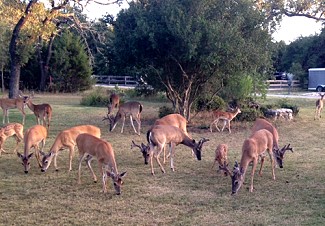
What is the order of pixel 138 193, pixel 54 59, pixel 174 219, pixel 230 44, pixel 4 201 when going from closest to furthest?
1. pixel 174 219
2. pixel 4 201
3. pixel 138 193
4. pixel 230 44
5. pixel 54 59

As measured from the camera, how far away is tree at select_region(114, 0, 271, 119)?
15.3 m

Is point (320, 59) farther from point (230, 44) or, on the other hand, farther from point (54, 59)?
point (230, 44)

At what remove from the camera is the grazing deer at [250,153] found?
28.2ft

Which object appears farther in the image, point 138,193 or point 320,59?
point 320,59

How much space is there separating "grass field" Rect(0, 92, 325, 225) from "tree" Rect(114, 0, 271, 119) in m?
4.06

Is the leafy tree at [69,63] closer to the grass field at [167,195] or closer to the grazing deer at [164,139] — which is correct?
the grass field at [167,195]

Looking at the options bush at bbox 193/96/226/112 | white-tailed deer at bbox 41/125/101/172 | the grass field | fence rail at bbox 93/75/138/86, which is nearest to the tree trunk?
bush at bbox 193/96/226/112

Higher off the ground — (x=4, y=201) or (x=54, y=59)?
(x=54, y=59)

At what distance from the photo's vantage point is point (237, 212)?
7.51 m

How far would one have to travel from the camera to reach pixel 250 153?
29.8 ft

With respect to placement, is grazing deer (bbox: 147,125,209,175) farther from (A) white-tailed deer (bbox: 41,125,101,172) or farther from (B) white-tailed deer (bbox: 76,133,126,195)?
(A) white-tailed deer (bbox: 41,125,101,172)

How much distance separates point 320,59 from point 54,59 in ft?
92.3

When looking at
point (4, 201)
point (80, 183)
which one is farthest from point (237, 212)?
point (4, 201)

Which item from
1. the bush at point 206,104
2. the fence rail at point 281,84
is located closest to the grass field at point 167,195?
the bush at point 206,104
